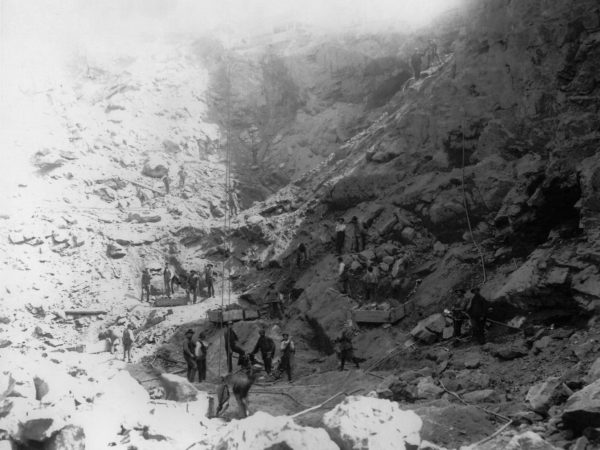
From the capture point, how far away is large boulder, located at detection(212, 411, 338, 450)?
5.92m

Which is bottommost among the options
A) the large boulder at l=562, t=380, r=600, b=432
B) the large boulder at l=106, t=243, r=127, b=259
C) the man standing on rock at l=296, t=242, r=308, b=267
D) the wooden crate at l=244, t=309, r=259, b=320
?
the large boulder at l=562, t=380, r=600, b=432

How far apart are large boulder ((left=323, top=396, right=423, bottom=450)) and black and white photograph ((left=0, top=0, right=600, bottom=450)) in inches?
1.0

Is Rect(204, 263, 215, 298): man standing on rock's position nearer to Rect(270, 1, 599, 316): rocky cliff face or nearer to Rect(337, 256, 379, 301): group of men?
Rect(270, 1, 599, 316): rocky cliff face

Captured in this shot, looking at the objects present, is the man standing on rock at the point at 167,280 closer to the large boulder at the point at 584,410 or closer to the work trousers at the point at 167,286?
the work trousers at the point at 167,286

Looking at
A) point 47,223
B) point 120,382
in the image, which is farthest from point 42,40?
point 120,382

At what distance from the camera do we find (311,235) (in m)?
18.5

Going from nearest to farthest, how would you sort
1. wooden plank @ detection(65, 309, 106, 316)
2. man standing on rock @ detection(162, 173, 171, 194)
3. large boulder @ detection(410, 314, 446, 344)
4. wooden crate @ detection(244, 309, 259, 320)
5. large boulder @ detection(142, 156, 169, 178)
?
large boulder @ detection(410, 314, 446, 344)
wooden crate @ detection(244, 309, 259, 320)
wooden plank @ detection(65, 309, 106, 316)
man standing on rock @ detection(162, 173, 171, 194)
large boulder @ detection(142, 156, 169, 178)

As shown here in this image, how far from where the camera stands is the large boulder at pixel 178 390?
363 inches

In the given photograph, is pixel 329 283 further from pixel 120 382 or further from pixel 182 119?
pixel 182 119

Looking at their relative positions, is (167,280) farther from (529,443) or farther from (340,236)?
(529,443)

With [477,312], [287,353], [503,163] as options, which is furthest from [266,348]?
[503,163]

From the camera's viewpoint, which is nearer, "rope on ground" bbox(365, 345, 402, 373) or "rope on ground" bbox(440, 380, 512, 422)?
"rope on ground" bbox(440, 380, 512, 422)

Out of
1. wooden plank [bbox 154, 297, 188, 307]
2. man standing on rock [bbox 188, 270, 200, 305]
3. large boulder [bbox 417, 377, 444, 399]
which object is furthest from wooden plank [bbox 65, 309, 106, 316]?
large boulder [bbox 417, 377, 444, 399]

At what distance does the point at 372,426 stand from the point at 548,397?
Result: 2309mm
